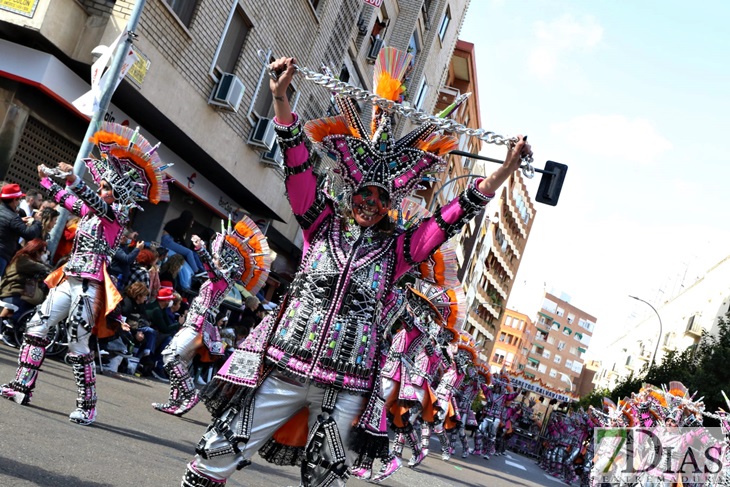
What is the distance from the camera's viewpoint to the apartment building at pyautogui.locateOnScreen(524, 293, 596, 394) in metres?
143

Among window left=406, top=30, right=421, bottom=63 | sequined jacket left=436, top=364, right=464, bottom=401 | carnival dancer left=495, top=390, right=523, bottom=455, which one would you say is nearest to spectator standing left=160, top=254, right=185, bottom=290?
sequined jacket left=436, top=364, right=464, bottom=401

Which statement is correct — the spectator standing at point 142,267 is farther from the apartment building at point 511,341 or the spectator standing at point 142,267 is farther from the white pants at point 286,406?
the apartment building at point 511,341

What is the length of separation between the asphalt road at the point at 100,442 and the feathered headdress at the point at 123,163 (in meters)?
1.84

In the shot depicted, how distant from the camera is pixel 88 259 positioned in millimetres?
7578

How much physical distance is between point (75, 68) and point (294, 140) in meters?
10.5

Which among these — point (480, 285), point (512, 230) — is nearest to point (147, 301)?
point (480, 285)

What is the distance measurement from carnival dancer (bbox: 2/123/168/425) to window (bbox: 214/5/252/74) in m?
11.0

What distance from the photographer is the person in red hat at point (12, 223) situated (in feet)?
35.9

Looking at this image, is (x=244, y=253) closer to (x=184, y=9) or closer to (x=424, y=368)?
(x=424, y=368)

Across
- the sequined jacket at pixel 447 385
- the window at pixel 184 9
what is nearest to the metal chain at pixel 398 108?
the window at pixel 184 9

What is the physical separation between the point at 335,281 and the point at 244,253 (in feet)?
19.9

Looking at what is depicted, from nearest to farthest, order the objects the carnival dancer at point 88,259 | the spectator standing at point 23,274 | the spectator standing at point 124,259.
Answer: the carnival dancer at point 88,259
the spectator standing at point 23,274
the spectator standing at point 124,259

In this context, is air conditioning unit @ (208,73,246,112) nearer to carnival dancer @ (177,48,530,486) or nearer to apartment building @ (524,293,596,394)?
carnival dancer @ (177,48,530,486)

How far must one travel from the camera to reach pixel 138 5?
1243 centimetres
